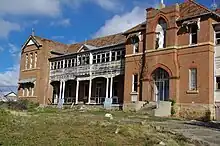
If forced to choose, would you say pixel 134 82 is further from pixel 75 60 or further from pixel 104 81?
pixel 75 60

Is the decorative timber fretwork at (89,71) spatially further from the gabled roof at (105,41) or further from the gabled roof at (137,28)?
the gabled roof at (137,28)

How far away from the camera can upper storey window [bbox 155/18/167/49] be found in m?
32.6

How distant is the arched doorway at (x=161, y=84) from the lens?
32.1 metres

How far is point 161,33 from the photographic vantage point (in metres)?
32.9

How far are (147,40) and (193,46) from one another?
17.4 ft

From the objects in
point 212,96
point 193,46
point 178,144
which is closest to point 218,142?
point 178,144

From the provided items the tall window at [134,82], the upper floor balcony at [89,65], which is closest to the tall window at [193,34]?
the tall window at [134,82]

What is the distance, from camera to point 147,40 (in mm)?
33750

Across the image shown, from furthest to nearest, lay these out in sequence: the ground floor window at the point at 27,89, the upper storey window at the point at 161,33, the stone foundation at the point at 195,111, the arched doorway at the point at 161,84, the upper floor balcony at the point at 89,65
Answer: the ground floor window at the point at 27,89 → the upper floor balcony at the point at 89,65 → the upper storey window at the point at 161,33 → the arched doorway at the point at 161,84 → the stone foundation at the point at 195,111

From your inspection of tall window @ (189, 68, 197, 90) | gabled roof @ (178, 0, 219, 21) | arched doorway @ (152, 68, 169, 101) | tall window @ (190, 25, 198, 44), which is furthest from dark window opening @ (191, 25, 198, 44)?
arched doorway @ (152, 68, 169, 101)

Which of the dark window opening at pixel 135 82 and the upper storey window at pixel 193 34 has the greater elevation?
the upper storey window at pixel 193 34

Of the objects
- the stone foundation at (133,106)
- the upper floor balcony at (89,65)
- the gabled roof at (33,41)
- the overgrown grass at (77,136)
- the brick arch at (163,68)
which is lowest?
the overgrown grass at (77,136)

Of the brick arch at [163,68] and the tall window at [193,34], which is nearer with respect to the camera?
the tall window at [193,34]

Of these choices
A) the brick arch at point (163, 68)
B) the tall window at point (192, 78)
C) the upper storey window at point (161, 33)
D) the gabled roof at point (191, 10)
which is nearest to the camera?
the tall window at point (192, 78)
